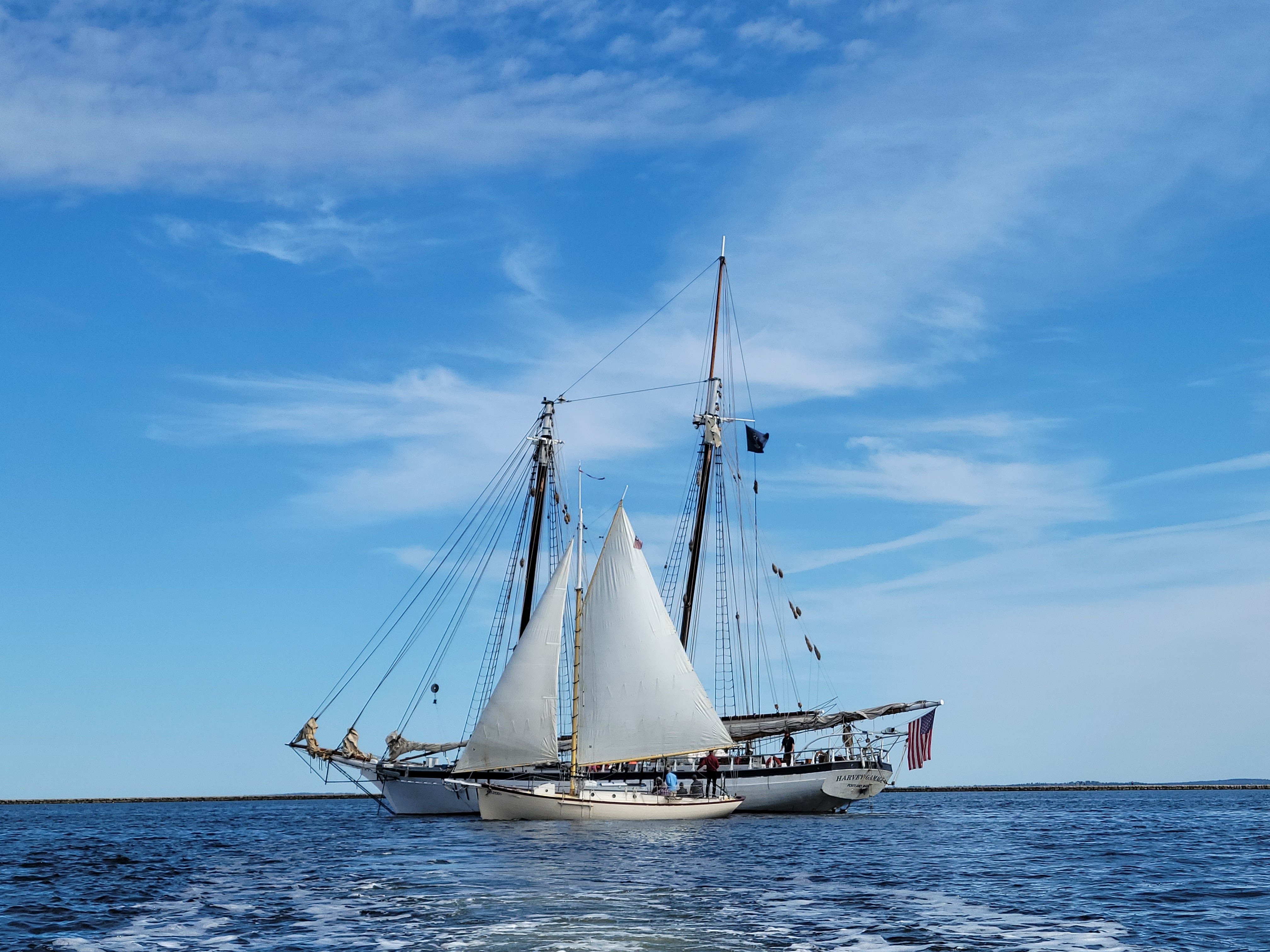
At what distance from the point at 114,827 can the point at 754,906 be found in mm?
83473

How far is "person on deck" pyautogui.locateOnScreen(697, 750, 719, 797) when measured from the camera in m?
72.7

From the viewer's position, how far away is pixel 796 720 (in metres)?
84.4

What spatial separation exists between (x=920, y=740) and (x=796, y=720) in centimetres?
1092

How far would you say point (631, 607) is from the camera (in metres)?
66.1

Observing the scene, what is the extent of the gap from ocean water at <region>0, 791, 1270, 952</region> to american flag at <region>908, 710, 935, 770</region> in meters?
6.72

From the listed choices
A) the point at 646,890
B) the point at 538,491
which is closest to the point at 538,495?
the point at 538,491

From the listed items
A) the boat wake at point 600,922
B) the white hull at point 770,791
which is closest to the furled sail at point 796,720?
the white hull at point 770,791

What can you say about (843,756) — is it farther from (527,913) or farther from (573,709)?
(527,913)

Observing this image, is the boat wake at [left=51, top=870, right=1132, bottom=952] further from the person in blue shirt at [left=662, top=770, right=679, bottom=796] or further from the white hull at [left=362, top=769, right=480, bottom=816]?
the white hull at [left=362, top=769, right=480, bottom=816]

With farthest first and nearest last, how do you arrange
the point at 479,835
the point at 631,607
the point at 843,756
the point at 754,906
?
the point at 843,756 < the point at 631,607 < the point at 479,835 < the point at 754,906

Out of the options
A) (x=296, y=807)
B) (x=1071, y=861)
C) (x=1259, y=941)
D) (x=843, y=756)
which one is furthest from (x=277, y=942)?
(x=296, y=807)

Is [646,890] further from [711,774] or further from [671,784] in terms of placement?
[711,774]

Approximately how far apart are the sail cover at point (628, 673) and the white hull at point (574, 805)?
9.83ft

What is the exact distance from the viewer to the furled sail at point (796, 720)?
277 ft
